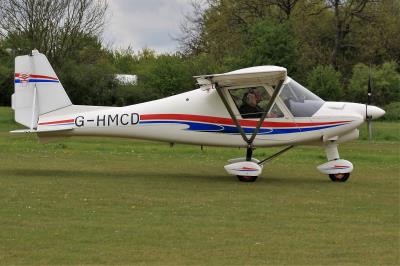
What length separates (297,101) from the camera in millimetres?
16969

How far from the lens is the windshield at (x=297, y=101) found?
16.8 metres

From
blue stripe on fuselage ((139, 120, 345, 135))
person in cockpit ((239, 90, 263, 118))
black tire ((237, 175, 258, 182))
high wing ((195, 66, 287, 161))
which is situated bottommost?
black tire ((237, 175, 258, 182))

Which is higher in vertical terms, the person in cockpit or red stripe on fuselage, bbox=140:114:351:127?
the person in cockpit

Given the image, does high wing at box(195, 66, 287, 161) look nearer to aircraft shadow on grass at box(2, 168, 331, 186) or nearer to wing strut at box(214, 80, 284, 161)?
wing strut at box(214, 80, 284, 161)

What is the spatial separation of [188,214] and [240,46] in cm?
4828

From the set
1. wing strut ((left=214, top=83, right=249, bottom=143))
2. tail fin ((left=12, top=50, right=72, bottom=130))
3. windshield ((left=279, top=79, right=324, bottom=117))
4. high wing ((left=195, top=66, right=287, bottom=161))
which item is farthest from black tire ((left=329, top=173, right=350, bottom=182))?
tail fin ((left=12, top=50, right=72, bottom=130))

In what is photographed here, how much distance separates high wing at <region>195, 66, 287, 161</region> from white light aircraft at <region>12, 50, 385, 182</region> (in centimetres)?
2

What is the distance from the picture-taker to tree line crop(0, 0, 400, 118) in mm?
47531

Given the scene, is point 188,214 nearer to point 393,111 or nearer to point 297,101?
point 297,101

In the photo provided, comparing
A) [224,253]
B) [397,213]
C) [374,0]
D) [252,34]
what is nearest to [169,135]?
[397,213]

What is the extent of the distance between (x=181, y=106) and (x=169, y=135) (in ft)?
2.37

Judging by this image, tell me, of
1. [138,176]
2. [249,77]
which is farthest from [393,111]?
[249,77]

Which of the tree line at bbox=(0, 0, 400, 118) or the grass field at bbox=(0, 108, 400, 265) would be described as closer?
the grass field at bbox=(0, 108, 400, 265)

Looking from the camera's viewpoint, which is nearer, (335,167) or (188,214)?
(188,214)
